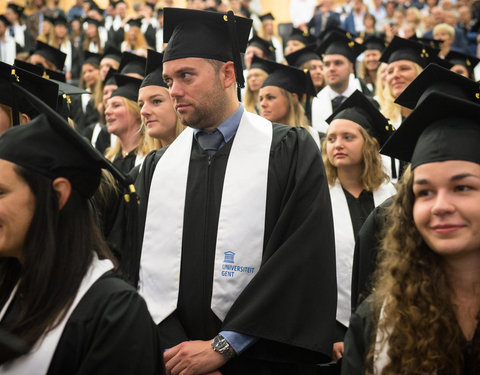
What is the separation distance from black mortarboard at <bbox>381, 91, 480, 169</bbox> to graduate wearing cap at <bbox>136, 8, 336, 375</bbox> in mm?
760

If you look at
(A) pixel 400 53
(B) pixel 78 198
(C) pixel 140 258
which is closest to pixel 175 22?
(C) pixel 140 258

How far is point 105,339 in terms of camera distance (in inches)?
77.0

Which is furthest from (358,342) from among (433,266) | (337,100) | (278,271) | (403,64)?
(337,100)

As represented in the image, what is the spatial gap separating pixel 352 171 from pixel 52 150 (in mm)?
2788

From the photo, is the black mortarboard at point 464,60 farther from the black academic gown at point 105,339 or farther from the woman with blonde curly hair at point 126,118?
the black academic gown at point 105,339

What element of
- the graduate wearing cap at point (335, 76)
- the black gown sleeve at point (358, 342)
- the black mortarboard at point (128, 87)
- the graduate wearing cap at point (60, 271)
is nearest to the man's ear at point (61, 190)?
the graduate wearing cap at point (60, 271)

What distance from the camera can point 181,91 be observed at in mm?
3107

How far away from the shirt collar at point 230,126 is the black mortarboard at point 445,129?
43.0 inches

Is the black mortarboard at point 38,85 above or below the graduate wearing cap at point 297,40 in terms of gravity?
below

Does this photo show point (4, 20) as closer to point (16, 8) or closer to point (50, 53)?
point (16, 8)

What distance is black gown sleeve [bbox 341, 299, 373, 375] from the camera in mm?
2156

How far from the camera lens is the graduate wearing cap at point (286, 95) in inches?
225

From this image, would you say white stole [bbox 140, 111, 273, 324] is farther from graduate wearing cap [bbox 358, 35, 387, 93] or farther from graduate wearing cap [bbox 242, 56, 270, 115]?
graduate wearing cap [bbox 358, 35, 387, 93]

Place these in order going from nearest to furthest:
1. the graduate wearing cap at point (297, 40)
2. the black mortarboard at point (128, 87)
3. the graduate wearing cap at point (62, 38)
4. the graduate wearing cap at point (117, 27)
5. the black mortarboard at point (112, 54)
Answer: the black mortarboard at point (128, 87), the black mortarboard at point (112, 54), the graduate wearing cap at point (297, 40), the graduate wearing cap at point (62, 38), the graduate wearing cap at point (117, 27)
